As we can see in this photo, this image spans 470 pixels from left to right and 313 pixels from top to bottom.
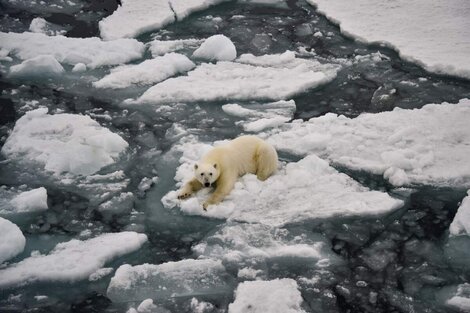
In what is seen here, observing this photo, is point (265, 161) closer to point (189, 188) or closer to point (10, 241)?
point (189, 188)

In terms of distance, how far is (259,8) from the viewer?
9094 millimetres

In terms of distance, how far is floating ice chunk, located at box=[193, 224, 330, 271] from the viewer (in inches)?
143

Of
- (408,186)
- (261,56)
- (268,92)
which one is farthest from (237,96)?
(408,186)

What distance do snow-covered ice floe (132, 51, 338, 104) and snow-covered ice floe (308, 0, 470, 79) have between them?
129cm

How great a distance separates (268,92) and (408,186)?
2.31 m

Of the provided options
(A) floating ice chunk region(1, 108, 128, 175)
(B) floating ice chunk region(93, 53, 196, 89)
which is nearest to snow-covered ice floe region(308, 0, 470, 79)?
(B) floating ice chunk region(93, 53, 196, 89)

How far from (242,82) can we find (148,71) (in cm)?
132

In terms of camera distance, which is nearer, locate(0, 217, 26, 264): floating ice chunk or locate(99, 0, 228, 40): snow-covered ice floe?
locate(0, 217, 26, 264): floating ice chunk

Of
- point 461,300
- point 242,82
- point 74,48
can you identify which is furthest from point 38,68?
point 461,300

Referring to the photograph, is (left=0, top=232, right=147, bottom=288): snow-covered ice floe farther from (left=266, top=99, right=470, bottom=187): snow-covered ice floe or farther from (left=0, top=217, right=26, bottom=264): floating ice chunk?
(left=266, top=99, right=470, bottom=187): snow-covered ice floe

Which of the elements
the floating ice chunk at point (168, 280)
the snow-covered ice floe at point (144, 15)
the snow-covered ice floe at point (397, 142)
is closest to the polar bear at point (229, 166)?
the snow-covered ice floe at point (397, 142)

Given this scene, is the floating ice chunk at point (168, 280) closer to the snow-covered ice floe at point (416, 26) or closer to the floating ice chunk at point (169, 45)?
the floating ice chunk at point (169, 45)

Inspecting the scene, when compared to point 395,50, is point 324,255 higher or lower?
lower

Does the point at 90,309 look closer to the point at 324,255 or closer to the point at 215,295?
the point at 215,295
